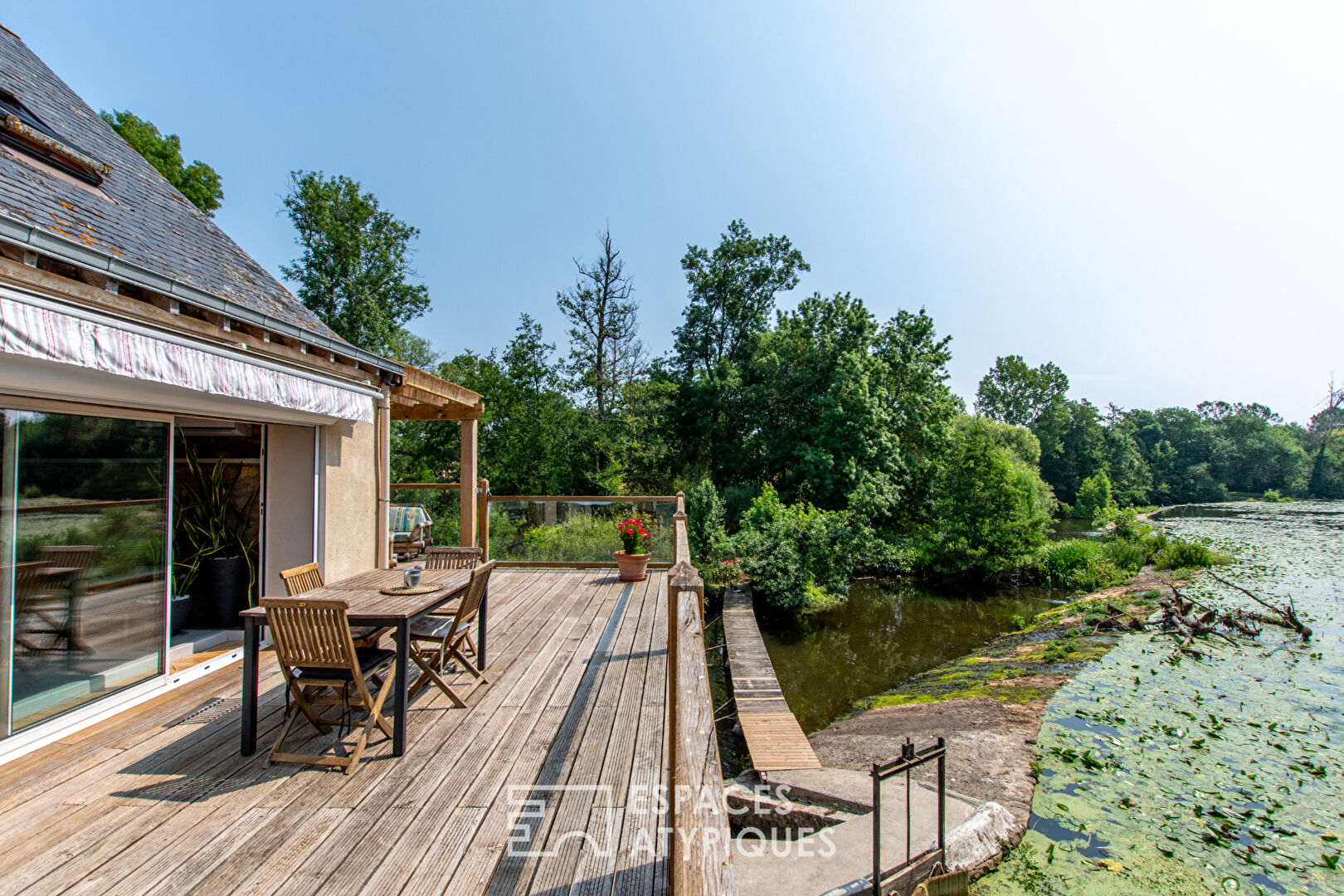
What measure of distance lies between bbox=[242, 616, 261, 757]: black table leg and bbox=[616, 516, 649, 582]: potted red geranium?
16.0 feet

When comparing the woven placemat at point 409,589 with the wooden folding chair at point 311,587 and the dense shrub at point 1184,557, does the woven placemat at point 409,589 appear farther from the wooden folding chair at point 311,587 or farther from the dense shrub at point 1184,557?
the dense shrub at point 1184,557

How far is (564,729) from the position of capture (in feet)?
11.2

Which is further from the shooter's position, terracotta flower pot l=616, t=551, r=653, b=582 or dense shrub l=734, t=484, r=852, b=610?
dense shrub l=734, t=484, r=852, b=610

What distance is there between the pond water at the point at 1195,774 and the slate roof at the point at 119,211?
24.4ft

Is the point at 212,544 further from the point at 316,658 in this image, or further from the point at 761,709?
the point at 761,709

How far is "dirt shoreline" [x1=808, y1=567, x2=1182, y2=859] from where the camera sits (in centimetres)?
619

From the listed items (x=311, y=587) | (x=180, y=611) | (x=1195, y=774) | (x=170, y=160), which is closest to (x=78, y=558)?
(x=311, y=587)

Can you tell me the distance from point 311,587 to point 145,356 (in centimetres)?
180

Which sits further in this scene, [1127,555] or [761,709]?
[1127,555]

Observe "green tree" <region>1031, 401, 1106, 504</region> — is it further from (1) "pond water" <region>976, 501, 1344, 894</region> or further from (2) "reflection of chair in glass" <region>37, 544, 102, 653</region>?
(2) "reflection of chair in glass" <region>37, 544, 102, 653</region>

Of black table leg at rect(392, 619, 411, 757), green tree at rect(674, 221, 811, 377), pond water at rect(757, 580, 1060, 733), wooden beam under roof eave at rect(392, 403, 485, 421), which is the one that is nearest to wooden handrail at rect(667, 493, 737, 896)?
black table leg at rect(392, 619, 411, 757)

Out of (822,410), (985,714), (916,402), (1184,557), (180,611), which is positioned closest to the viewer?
(180,611)

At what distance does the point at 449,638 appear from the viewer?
12.0 ft

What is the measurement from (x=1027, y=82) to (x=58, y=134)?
10.7m
